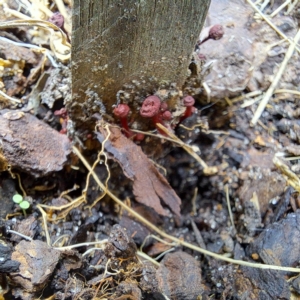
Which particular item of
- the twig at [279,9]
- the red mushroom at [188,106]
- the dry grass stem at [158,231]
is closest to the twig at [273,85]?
the twig at [279,9]

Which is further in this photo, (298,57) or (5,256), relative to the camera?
(298,57)

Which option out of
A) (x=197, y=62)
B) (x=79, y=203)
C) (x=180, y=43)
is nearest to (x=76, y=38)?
(x=180, y=43)

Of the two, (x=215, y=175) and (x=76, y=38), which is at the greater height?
(x=76, y=38)

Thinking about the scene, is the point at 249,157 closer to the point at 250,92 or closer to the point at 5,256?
the point at 250,92

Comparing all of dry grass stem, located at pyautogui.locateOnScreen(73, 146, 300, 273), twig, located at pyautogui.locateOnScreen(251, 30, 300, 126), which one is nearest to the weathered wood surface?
dry grass stem, located at pyautogui.locateOnScreen(73, 146, 300, 273)

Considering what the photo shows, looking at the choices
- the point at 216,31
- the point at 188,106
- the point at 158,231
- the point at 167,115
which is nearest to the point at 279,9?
the point at 216,31

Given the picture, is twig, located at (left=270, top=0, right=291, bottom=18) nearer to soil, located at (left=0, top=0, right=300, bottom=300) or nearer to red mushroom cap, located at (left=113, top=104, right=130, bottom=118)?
soil, located at (left=0, top=0, right=300, bottom=300)

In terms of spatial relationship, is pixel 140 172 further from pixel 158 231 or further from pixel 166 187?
pixel 158 231
